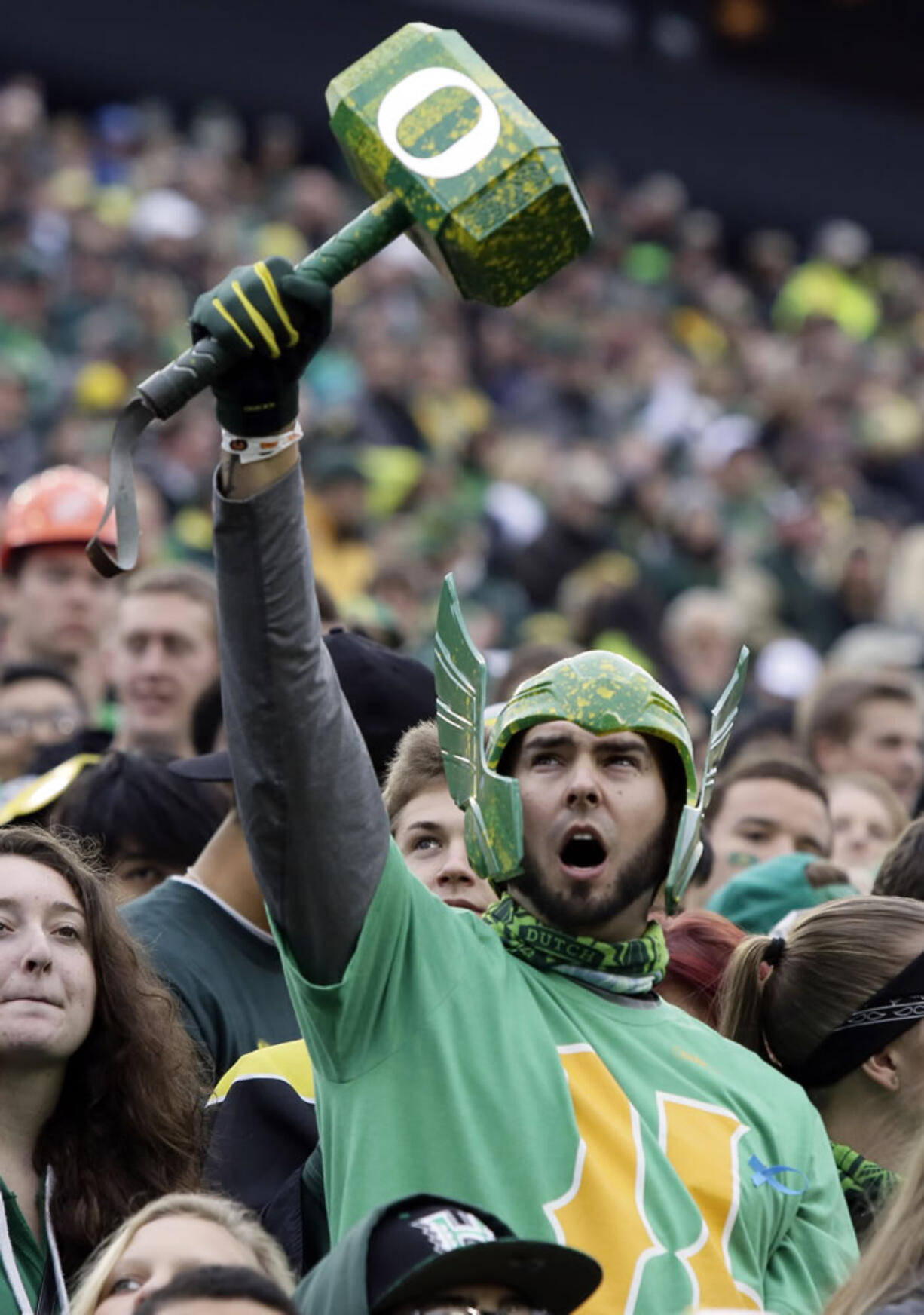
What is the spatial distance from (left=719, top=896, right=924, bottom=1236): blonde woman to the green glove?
165 centimetres

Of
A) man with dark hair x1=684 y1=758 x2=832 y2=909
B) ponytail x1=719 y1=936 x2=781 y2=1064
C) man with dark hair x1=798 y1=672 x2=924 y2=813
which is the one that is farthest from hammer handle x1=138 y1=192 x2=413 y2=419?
man with dark hair x1=798 y1=672 x2=924 y2=813

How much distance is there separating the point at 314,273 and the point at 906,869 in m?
2.30

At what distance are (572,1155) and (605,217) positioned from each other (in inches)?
635

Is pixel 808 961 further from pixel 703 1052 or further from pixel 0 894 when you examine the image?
pixel 0 894

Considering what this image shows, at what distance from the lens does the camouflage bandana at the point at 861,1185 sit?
12.6 ft

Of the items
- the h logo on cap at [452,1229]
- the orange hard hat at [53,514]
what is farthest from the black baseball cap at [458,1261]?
the orange hard hat at [53,514]

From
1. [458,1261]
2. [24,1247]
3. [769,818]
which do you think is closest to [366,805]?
[458,1261]

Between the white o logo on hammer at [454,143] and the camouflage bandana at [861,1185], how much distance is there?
1763 mm

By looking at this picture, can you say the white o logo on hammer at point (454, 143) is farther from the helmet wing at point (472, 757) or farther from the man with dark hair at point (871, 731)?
the man with dark hair at point (871, 731)

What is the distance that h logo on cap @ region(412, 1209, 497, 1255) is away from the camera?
8.89ft

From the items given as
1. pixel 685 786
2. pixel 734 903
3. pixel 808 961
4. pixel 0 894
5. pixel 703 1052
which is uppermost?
pixel 0 894

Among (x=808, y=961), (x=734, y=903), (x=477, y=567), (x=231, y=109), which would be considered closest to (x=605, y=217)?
(x=231, y=109)

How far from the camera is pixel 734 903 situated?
211 inches

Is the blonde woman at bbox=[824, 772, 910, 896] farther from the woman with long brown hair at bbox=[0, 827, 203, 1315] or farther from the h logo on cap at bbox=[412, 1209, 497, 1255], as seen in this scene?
the h logo on cap at bbox=[412, 1209, 497, 1255]
